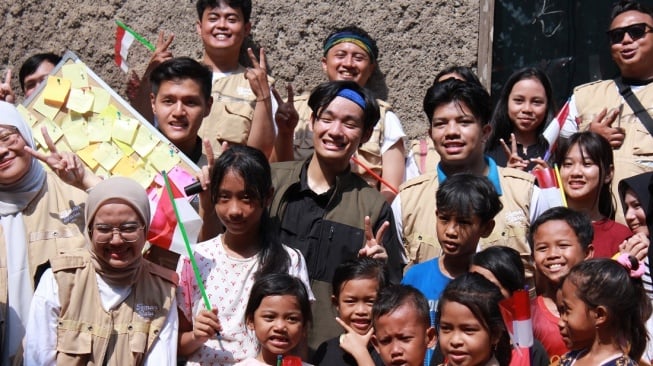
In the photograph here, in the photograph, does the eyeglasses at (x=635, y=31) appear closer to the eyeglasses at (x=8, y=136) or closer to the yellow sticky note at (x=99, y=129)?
the yellow sticky note at (x=99, y=129)

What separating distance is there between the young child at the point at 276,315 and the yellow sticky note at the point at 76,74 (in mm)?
1533

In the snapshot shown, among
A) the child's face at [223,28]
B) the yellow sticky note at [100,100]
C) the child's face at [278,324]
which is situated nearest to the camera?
the child's face at [278,324]

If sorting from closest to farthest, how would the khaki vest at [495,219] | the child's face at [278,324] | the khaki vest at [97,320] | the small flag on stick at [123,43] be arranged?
the khaki vest at [97,320] → the child's face at [278,324] → the khaki vest at [495,219] → the small flag on stick at [123,43]

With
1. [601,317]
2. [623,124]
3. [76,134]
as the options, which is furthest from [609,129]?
[76,134]

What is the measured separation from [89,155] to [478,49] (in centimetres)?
242

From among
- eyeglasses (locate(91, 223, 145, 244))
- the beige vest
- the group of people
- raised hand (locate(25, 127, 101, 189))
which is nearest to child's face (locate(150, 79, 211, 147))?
the group of people

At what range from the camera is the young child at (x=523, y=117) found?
6.21 metres

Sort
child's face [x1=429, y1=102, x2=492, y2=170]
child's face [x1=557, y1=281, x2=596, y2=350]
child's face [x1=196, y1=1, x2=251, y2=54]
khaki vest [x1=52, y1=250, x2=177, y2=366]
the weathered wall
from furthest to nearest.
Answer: the weathered wall → child's face [x1=196, y1=1, x2=251, y2=54] → child's face [x1=429, y1=102, x2=492, y2=170] → khaki vest [x1=52, y1=250, x2=177, y2=366] → child's face [x1=557, y1=281, x2=596, y2=350]

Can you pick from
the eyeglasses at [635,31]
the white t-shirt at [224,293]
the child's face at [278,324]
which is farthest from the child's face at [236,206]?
the eyeglasses at [635,31]

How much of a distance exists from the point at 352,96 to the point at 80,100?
4.23 ft

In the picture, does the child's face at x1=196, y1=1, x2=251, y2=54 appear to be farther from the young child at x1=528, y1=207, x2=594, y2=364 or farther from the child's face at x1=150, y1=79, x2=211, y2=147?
the young child at x1=528, y1=207, x2=594, y2=364

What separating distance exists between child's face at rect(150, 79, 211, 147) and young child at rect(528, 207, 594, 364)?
170 cm

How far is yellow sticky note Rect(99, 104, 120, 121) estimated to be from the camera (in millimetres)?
5754

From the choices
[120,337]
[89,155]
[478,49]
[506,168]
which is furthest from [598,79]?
[120,337]
